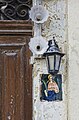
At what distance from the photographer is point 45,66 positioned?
4238mm

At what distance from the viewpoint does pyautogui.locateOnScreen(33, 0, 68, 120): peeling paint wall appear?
4.23 meters

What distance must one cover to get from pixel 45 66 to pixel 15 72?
0.37 metres

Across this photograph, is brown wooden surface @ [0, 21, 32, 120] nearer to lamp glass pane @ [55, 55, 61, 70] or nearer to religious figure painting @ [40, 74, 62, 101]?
religious figure painting @ [40, 74, 62, 101]

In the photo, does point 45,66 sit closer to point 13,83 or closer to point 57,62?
point 57,62

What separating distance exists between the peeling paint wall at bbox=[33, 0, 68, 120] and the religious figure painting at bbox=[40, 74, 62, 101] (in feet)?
0.14

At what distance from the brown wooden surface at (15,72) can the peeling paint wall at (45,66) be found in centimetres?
14

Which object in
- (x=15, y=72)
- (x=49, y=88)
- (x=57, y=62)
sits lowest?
(x=49, y=88)

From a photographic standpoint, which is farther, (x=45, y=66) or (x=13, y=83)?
(x=13, y=83)

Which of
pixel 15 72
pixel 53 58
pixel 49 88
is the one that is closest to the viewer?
pixel 53 58

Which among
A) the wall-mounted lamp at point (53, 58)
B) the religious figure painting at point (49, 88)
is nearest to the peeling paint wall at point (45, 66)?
the religious figure painting at point (49, 88)

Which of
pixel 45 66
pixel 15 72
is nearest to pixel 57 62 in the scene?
pixel 45 66

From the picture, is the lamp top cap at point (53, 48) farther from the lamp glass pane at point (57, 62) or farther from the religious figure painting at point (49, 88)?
the religious figure painting at point (49, 88)

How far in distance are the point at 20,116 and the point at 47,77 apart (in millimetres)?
548

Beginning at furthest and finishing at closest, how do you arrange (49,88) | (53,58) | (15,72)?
(15,72), (49,88), (53,58)
